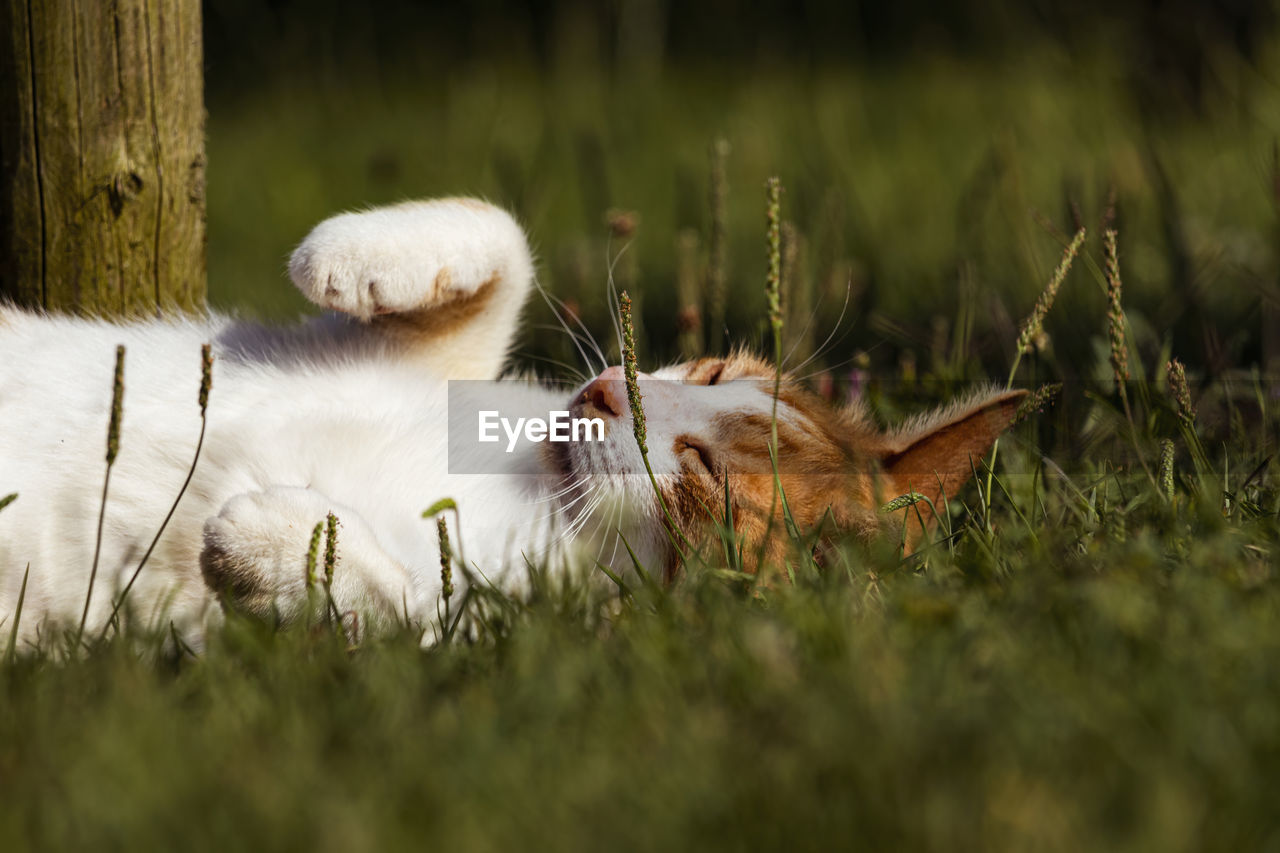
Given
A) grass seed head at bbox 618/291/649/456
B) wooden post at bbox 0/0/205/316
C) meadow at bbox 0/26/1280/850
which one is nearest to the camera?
meadow at bbox 0/26/1280/850

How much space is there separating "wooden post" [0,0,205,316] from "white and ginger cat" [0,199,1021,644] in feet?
0.51

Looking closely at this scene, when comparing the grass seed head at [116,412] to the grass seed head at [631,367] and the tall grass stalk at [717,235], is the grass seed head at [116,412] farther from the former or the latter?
the tall grass stalk at [717,235]

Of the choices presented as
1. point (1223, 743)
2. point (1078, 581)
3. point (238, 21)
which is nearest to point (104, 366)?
point (1078, 581)

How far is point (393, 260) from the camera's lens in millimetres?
1562

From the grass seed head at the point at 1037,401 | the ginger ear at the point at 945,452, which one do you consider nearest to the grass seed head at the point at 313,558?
the ginger ear at the point at 945,452

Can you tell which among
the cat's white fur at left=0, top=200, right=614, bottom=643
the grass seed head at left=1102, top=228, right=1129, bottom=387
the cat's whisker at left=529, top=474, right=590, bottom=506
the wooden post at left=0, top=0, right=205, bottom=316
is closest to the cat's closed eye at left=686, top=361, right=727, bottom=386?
the cat's white fur at left=0, top=200, right=614, bottom=643

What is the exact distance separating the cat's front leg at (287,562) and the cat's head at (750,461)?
11.7 inches

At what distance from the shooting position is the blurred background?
2.51 metres

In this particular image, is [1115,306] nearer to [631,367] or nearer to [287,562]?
[631,367]

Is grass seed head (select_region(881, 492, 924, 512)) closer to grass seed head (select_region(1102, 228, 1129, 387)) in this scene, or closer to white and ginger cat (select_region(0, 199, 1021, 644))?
white and ginger cat (select_region(0, 199, 1021, 644))

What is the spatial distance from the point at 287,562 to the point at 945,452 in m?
0.90

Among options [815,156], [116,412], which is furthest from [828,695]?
[815,156]

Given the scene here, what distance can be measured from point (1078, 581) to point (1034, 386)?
3.50 feet

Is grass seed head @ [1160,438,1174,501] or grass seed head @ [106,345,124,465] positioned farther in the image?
grass seed head @ [1160,438,1174,501]
